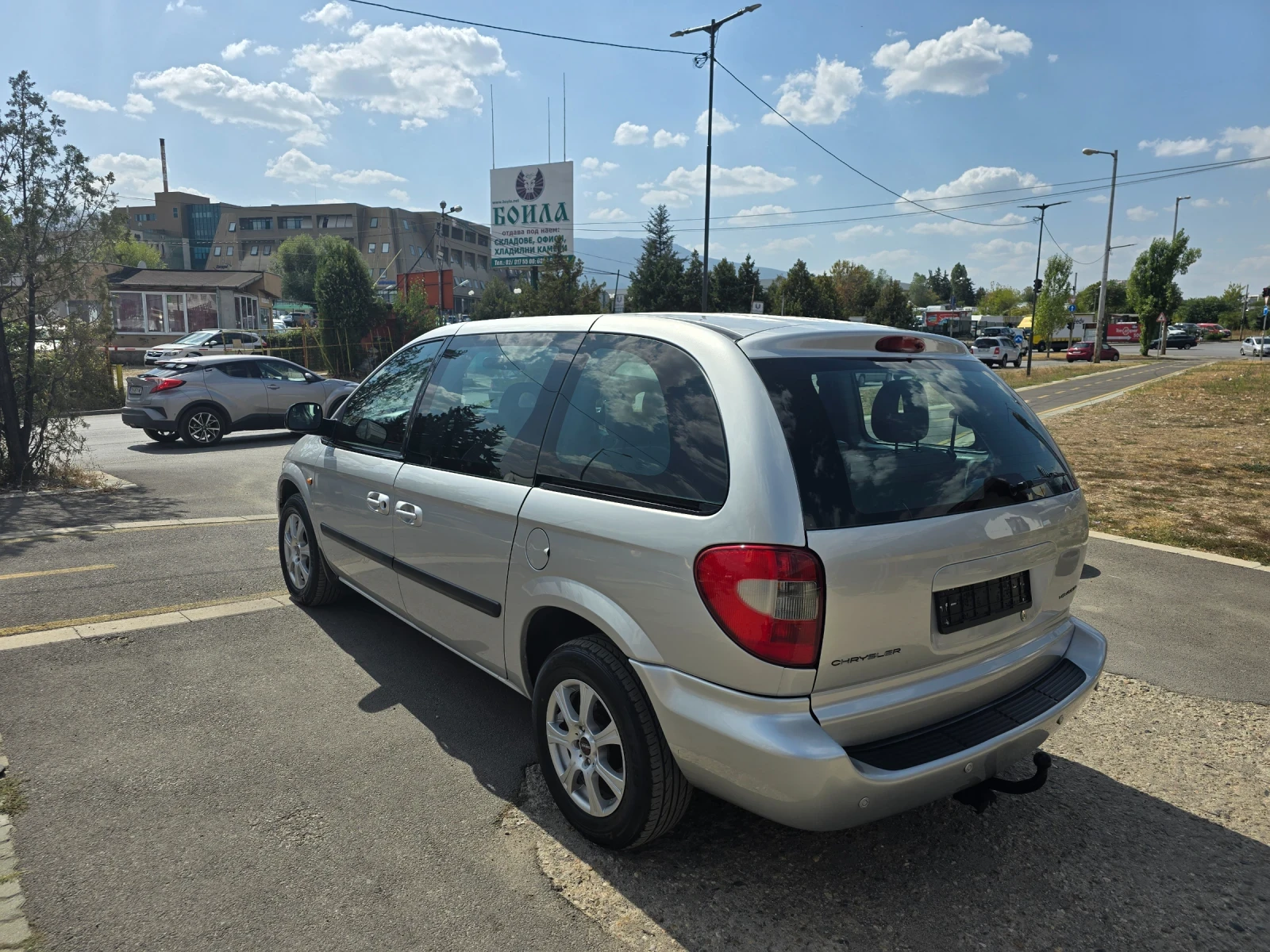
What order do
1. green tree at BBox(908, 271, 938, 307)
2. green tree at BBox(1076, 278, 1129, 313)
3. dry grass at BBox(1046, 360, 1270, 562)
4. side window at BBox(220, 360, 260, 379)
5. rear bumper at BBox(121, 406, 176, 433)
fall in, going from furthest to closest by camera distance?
green tree at BBox(908, 271, 938, 307) → green tree at BBox(1076, 278, 1129, 313) → side window at BBox(220, 360, 260, 379) → rear bumper at BBox(121, 406, 176, 433) → dry grass at BBox(1046, 360, 1270, 562)

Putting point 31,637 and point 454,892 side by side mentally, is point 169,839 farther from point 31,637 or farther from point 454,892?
point 31,637

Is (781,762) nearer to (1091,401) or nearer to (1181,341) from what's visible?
(1091,401)


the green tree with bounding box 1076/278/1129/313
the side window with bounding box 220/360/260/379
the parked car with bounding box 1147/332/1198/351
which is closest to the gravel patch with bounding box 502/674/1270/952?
the side window with bounding box 220/360/260/379

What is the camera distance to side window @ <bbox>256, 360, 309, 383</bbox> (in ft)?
51.6

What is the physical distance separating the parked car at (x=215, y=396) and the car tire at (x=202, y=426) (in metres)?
0.01

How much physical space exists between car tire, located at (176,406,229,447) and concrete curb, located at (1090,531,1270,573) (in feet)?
44.6

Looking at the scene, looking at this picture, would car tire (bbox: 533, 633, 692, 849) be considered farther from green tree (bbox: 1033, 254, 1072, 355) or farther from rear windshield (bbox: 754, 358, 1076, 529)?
green tree (bbox: 1033, 254, 1072, 355)

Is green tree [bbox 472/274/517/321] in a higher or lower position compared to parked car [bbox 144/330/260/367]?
higher

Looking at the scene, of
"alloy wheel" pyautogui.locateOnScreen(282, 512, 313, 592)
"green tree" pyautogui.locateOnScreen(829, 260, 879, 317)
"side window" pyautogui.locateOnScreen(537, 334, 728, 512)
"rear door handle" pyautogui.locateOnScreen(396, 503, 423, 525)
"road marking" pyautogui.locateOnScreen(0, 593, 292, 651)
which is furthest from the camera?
"green tree" pyautogui.locateOnScreen(829, 260, 879, 317)

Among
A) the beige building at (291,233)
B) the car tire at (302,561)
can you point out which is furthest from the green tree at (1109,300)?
Result: the car tire at (302,561)

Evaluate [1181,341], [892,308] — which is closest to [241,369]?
[892,308]

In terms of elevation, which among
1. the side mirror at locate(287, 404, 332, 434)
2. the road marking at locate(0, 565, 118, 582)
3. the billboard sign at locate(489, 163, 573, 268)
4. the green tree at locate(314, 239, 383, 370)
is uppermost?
the billboard sign at locate(489, 163, 573, 268)

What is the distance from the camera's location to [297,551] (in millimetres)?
5320

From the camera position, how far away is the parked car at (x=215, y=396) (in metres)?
14.4
